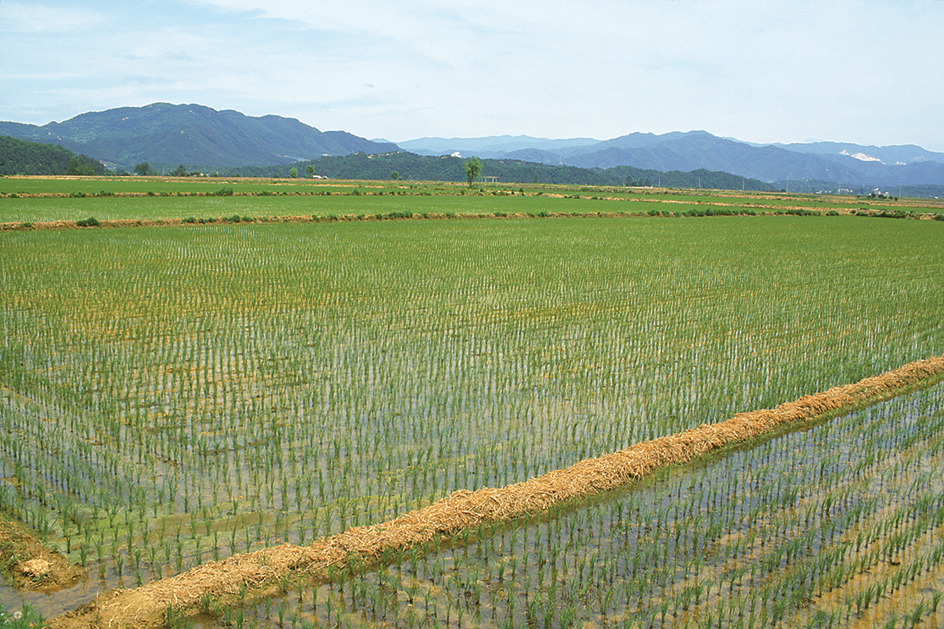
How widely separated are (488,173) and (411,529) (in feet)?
509

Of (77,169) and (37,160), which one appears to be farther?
(37,160)

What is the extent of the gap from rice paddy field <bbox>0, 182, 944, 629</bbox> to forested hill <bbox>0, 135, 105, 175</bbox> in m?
97.7

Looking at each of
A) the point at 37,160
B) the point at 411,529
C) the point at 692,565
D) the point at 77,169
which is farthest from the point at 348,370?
the point at 37,160

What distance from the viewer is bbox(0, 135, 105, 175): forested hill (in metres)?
93.4

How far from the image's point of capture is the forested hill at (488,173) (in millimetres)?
153250

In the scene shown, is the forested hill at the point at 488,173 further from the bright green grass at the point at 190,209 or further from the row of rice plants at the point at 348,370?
the row of rice plants at the point at 348,370

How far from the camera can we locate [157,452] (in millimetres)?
5508

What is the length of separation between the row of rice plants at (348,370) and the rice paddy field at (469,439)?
4cm

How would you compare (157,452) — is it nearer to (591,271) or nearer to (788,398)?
(788,398)

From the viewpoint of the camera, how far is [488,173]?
6117 inches

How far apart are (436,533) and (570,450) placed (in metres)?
1.93

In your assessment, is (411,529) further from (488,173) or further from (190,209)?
(488,173)

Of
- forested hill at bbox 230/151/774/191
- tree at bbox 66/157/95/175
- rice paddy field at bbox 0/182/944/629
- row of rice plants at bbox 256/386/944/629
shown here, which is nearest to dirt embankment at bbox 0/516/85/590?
rice paddy field at bbox 0/182/944/629

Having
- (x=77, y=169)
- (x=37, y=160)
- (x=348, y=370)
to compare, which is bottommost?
(x=348, y=370)
